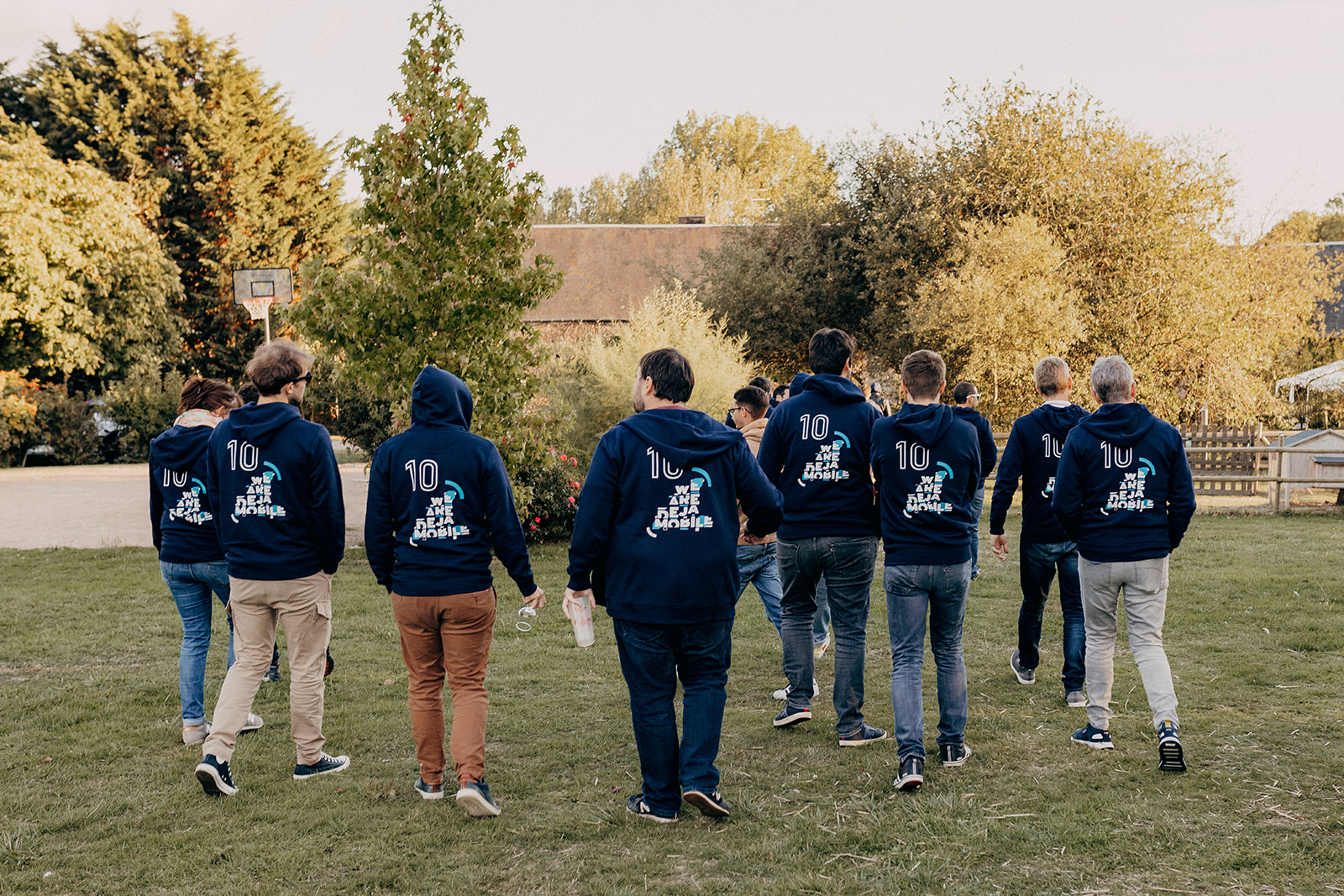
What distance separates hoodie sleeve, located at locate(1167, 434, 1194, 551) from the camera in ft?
15.6

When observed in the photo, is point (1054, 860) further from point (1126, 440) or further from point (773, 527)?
point (1126, 440)

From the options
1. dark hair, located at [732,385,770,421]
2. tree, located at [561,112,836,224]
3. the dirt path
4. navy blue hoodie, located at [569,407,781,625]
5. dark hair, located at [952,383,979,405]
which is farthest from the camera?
tree, located at [561,112,836,224]

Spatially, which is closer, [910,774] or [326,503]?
[910,774]

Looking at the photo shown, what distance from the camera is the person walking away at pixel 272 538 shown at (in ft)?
14.9

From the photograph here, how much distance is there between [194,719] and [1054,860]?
170 inches

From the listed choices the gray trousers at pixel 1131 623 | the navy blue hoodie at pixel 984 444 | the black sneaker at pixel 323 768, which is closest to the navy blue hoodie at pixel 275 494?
the black sneaker at pixel 323 768

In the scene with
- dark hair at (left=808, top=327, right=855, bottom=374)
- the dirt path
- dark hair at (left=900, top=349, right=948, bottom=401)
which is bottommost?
the dirt path

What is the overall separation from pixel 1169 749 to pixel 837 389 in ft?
7.52

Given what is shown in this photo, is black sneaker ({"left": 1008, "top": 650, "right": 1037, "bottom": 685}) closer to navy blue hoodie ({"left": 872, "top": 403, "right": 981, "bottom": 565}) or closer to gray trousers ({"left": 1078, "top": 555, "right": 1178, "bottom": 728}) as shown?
gray trousers ({"left": 1078, "top": 555, "right": 1178, "bottom": 728})

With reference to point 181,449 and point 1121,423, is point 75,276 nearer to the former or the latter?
point 181,449

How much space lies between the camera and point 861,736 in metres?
5.10

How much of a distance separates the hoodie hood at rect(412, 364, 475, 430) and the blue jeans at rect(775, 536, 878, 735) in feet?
6.02

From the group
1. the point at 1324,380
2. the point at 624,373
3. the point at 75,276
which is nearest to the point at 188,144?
the point at 75,276

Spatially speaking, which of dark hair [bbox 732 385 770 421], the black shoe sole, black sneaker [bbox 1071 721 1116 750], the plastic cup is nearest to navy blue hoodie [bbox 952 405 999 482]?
dark hair [bbox 732 385 770 421]
